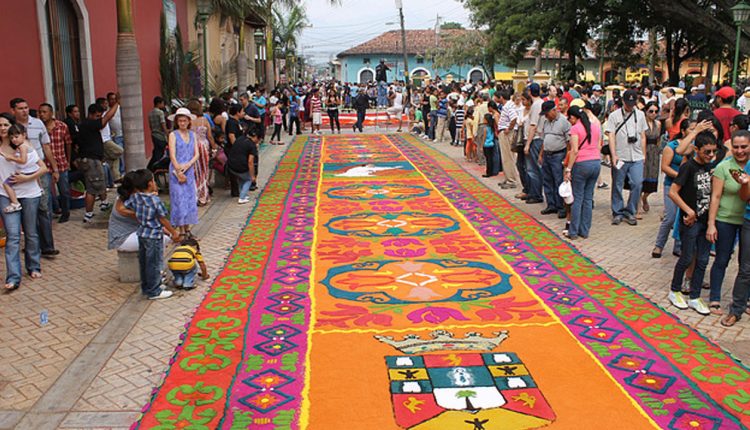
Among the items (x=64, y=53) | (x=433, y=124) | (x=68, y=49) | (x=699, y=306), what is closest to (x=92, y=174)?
(x=64, y=53)

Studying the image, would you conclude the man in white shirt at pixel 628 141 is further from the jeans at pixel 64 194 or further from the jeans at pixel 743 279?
the jeans at pixel 64 194

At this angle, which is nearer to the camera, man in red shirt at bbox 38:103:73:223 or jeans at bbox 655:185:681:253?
jeans at bbox 655:185:681:253

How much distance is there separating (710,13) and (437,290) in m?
23.7

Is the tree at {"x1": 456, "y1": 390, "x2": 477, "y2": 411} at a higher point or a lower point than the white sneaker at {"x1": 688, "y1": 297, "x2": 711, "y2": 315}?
lower

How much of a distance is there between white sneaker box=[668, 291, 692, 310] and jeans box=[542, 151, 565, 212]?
3.72 metres

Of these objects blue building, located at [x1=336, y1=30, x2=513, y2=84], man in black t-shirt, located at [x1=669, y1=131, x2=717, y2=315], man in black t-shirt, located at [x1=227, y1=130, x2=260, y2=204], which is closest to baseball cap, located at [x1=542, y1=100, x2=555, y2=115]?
man in black t-shirt, located at [x1=669, y1=131, x2=717, y2=315]

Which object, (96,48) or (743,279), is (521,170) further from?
(96,48)

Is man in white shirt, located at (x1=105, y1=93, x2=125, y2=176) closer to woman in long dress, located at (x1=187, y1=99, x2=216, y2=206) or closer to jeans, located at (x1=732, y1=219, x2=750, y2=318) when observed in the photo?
woman in long dress, located at (x1=187, y1=99, x2=216, y2=206)

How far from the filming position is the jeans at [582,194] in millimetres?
9305

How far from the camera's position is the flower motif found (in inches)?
252

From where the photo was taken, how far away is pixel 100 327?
6.33m

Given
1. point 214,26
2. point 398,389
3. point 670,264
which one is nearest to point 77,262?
point 398,389

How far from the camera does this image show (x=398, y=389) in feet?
16.3

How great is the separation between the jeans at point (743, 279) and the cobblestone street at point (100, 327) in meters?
0.15
